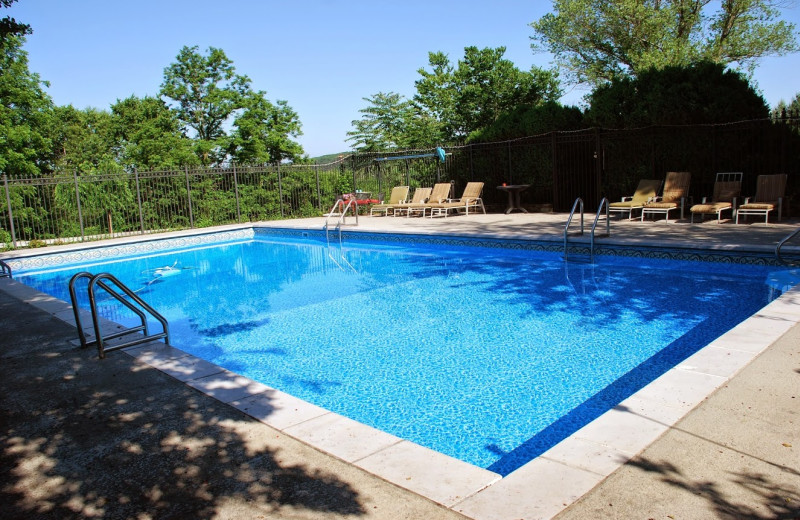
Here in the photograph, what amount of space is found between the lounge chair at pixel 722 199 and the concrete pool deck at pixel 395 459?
689 cm

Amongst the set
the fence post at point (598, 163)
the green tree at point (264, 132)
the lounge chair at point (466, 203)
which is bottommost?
the lounge chair at point (466, 203)

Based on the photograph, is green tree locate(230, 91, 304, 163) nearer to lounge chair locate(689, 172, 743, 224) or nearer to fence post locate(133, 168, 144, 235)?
fence post locate(133, 168, 144, 235)

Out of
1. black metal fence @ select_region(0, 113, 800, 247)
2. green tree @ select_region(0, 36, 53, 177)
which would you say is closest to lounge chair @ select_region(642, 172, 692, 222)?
black metal fence @ select_region(0, 113, 800, 247)

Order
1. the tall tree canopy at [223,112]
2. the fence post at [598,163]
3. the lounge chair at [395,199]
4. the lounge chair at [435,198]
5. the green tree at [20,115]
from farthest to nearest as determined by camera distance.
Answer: the tall tree canopy at [223,112]
the green tree at [20,115]
the lounge chair at [395,199]
the lounge chair at [435,198]
the fence post at [598,163]

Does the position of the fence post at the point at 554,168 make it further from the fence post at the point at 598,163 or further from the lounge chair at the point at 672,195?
the lounge chair at the point at 672,195

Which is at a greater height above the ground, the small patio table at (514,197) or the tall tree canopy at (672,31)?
the tall tree canopy at (672,31)

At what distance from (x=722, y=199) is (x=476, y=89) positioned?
45.7ft

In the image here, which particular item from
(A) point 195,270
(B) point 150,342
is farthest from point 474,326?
(A) point 195,270

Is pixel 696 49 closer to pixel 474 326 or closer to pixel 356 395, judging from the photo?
pixel 474 326

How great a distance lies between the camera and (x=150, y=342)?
202 inches

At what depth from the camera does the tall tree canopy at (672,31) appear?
774 inches

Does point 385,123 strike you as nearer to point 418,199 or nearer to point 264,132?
point 264,132

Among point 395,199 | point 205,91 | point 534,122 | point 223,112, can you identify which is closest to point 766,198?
point 534,122

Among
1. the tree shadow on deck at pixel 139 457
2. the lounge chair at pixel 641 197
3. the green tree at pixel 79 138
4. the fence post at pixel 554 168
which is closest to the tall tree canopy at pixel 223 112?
the green tree at pixel 79 138
